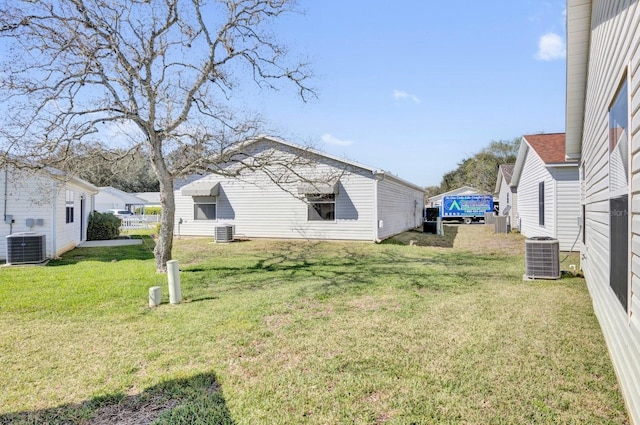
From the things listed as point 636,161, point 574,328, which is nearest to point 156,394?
point 636,161

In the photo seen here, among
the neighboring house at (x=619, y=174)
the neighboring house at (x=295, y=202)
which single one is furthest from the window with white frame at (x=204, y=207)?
the neighboring house at (x=619, y=174)

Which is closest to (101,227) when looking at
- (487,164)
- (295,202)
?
(295,202)

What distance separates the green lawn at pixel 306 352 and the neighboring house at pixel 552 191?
4668 mm

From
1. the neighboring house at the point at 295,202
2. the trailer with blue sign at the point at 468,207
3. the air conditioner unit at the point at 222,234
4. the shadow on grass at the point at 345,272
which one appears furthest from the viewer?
the trailer with blue sign at the point at 468,207

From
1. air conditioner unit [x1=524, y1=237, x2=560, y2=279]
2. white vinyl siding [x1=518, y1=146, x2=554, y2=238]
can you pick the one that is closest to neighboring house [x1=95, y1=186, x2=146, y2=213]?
white vinyl siding [x1=518, y1=146, x2=554, y2=238]

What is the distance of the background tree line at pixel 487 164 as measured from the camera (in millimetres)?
50094

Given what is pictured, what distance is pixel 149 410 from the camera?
2.79m

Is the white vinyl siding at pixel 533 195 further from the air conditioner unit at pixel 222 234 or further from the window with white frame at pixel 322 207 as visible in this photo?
the air conditioner unit at pixel 222 234

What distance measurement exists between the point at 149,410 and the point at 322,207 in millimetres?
12349

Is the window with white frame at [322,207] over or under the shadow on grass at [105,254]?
over

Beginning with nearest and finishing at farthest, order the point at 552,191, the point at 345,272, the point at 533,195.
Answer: the point at 345,272 → the point at 552,191 → the point at 533,195

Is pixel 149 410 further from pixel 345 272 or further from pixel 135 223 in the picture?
pixel 135 223

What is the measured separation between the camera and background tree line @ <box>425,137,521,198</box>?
164 feet

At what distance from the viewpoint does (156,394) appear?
3.01 m
